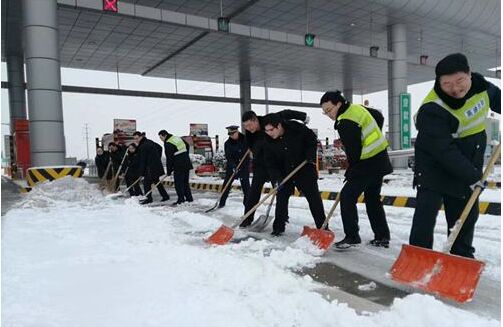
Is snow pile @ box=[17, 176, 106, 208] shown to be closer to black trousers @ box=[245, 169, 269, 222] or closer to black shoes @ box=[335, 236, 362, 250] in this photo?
black trousers @ box=[245, 169, 269, 222]

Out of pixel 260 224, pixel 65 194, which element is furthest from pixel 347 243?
pixel 65 194

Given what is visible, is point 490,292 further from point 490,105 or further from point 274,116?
point 274,116

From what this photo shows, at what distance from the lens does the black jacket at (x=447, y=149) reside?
263 cm

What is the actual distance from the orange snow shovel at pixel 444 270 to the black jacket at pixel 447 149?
14 centimetres

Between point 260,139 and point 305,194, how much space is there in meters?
0.94

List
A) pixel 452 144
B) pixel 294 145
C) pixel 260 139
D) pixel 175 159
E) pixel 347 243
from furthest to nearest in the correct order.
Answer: pixel 175 159
pixel 260 139
pixel 294 145
pixel 347 243
pixel 452 144

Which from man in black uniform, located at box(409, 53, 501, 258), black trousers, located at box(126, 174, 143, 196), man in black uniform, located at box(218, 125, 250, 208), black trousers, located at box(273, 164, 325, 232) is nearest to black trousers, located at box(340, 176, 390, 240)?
black trousers, located at box(273, 164, 325, 232)

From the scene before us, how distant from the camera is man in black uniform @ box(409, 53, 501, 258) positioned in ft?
8.58

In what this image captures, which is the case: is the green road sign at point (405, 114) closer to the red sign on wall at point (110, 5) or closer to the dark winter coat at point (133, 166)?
the dark winter coat at point (133, 166)

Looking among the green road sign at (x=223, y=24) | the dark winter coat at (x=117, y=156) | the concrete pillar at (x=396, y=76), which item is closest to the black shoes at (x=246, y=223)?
the dark winter coat at (x=117, y=156)

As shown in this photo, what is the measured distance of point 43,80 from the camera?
916 cm

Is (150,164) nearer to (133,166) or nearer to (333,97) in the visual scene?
(133,166)

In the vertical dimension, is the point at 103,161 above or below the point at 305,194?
above

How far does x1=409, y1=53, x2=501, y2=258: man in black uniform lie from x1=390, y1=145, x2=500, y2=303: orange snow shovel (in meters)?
0.16
